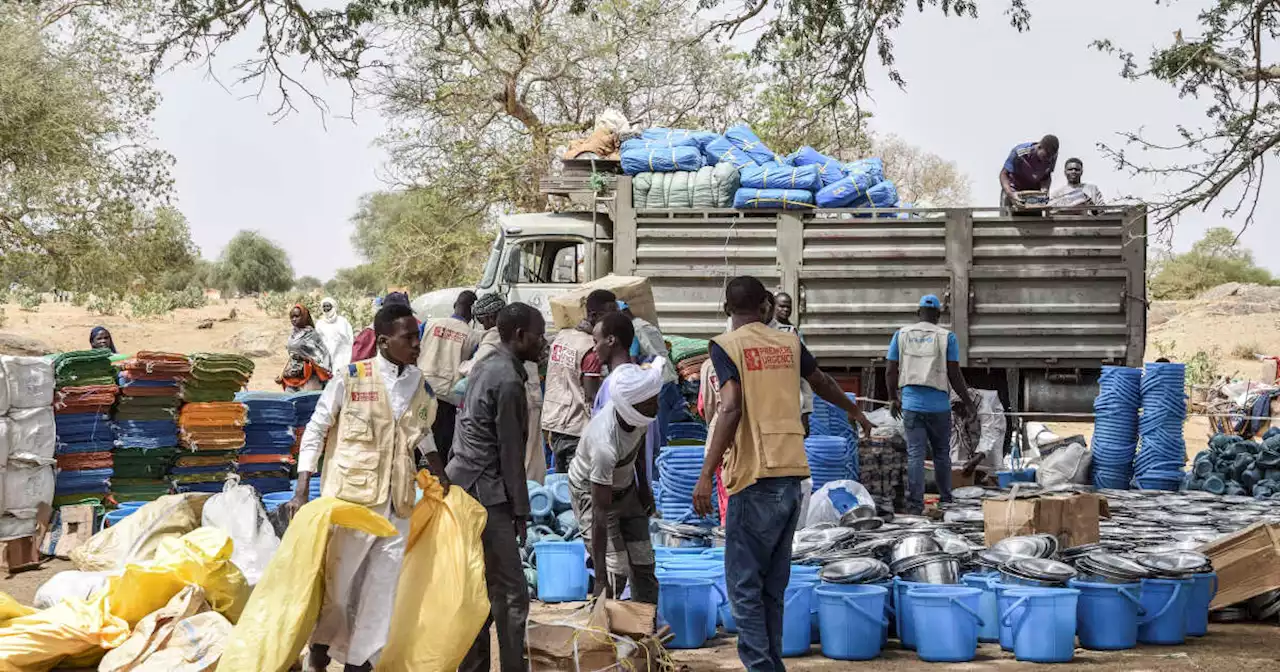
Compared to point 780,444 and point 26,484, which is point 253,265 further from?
point 780,444

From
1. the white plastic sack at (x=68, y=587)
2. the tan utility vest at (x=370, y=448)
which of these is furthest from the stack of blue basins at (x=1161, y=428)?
the white plastic sack at (x=68, y=587)

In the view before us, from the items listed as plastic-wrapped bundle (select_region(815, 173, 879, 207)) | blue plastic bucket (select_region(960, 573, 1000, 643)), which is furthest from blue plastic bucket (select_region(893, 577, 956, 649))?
→ plastic-wrapped bundle (select_region(815, 173, 879, 207))

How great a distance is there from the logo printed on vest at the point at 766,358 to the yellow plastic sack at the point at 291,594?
5.15 ft

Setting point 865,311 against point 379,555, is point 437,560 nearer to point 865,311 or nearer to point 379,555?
point 379,555

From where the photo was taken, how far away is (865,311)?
13070 mm

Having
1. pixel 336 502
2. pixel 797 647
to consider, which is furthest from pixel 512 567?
pixel 797 647

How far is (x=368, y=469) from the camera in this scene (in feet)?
17.2

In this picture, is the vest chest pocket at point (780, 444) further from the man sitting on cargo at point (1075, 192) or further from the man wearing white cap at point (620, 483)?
the man sitting on cargo at point (1075, 192)

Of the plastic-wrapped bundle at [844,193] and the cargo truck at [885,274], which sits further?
the plastic-wrapped bundle at [844,193]

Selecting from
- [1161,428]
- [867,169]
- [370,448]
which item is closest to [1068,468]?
[1161,428]

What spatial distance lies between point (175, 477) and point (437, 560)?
5.73 m

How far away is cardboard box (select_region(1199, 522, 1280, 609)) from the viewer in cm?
699

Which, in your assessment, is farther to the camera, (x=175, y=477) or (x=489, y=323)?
(x=175, y=477)

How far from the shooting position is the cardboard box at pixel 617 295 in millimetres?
10891
